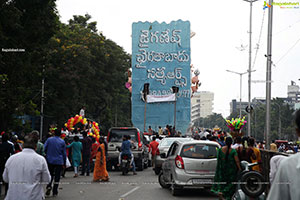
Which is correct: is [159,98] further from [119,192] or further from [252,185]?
[252,185]

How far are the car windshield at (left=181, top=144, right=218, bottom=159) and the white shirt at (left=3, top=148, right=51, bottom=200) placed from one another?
23.5ft

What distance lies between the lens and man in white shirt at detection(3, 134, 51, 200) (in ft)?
21.9

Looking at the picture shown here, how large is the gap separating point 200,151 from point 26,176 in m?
7.50

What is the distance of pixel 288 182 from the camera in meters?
2.71

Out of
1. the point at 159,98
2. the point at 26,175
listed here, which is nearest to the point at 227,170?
the point at 26,175

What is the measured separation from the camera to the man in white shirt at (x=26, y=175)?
6668 mm

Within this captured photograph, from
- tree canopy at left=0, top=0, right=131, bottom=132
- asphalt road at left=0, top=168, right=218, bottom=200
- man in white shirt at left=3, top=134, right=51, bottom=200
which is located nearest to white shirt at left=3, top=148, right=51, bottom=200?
man in white shirt at left=3, top=134, right=51, bottom=200

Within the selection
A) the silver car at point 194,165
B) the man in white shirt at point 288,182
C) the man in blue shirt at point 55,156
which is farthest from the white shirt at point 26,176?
the silver car at point 194,165

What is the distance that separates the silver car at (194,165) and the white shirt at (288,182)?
10794 mm

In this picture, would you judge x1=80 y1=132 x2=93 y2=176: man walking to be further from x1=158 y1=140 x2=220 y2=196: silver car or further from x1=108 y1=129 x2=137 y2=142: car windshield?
x1=158 y1=140 x2=220 y2=196: silver car

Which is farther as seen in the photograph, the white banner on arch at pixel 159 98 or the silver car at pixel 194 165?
the white banner on arch at pixel 159 98

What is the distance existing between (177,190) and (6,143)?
4.76m

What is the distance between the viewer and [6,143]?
517 inches

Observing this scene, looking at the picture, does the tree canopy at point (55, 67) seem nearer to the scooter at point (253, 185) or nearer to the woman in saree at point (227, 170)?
the woman in saree at point (227, 170)
